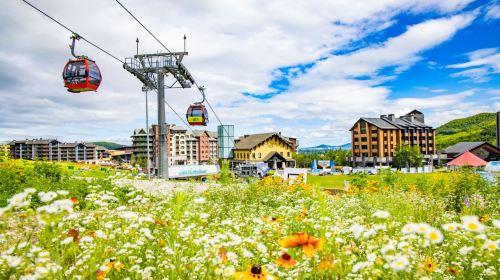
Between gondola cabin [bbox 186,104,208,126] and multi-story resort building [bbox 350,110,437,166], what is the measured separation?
66080 mm

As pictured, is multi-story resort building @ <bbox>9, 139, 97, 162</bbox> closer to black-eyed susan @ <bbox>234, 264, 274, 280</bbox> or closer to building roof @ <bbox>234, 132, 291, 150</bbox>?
building roof @ <bbox>234, 132, 291, 150</bbox>

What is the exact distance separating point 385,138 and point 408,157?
335 inches

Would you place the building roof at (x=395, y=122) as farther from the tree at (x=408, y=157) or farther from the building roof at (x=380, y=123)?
the tree at (x=408, y=157)

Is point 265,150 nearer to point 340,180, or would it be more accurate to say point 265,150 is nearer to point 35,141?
point 340,180

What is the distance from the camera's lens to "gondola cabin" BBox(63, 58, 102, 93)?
1337cm

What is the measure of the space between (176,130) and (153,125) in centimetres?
2230

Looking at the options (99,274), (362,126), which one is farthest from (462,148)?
(99,274)

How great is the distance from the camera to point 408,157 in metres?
74.1

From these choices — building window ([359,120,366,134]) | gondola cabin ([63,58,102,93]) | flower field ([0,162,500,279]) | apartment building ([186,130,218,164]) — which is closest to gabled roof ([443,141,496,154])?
building window ([359,120,366,134])

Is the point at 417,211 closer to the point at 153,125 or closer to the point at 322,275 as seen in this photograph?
the point at 322,275

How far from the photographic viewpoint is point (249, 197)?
13336 millimetres

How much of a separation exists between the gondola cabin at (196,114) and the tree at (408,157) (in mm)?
64369

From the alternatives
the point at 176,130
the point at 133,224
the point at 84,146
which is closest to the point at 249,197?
the point at 133,224

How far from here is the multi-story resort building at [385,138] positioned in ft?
265
